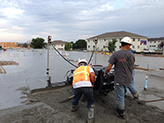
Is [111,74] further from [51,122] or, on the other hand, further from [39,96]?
[39,96]

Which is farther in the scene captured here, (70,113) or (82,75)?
(70,113)

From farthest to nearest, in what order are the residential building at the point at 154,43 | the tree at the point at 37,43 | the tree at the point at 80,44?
the tree at the point at 37,43, the tree at the point at 80,44, the residential building at the point at 154,43

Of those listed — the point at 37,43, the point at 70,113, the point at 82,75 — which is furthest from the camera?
the point at 37,43

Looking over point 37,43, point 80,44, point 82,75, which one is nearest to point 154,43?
point 80,44

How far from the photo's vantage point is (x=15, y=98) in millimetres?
5105

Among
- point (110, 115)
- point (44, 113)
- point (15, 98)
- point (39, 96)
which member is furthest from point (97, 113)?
point (15, 98)

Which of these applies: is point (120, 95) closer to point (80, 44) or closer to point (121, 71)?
point (121, 71)

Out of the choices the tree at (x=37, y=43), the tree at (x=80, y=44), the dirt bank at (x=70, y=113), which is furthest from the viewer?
the tree at (x=37, y=43)

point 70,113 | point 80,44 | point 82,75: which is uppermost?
point 80,44

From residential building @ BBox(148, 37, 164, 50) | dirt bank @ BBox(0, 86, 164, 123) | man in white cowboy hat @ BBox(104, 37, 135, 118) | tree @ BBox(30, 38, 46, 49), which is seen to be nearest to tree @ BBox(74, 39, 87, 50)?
tree @ BBox(30, 38, 46, 49)

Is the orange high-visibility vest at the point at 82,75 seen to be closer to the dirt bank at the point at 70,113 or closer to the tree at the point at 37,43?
the dirt bank at the point at 70,113

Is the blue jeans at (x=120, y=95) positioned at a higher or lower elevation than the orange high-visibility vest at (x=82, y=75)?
lower

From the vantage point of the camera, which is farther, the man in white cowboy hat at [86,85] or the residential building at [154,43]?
the residential building at [154,43]

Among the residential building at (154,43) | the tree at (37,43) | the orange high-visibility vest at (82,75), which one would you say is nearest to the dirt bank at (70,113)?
the orange high-visibility vest at (82,75)
